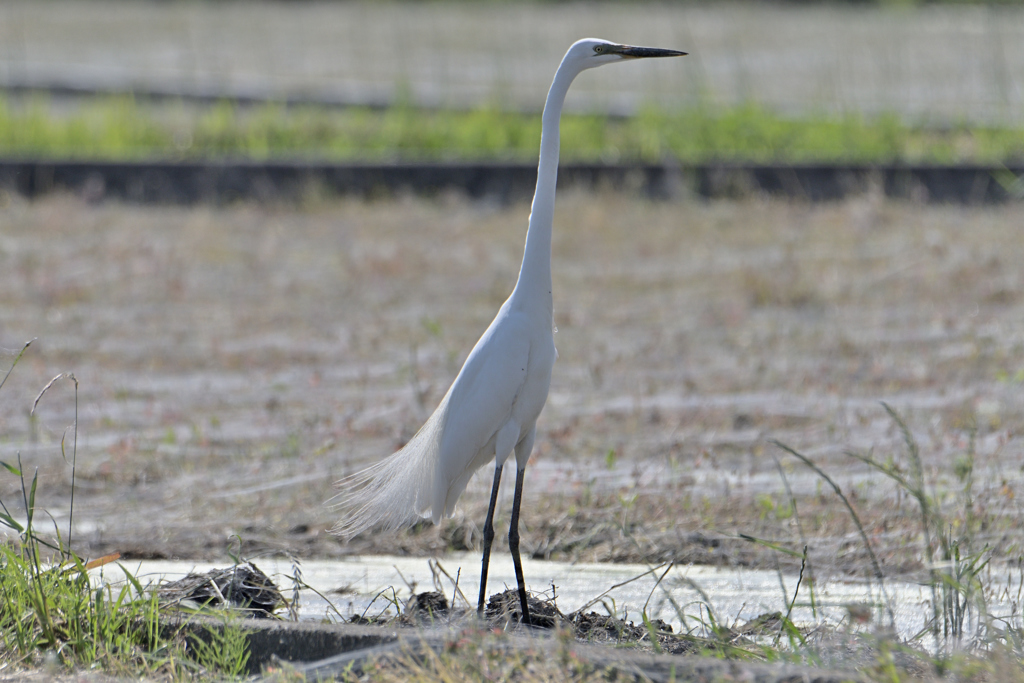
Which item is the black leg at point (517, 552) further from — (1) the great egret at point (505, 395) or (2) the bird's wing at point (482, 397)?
(2) the bird's wing at point (482, 397)

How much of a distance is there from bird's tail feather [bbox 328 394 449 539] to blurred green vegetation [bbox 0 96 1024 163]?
6284 millimetres

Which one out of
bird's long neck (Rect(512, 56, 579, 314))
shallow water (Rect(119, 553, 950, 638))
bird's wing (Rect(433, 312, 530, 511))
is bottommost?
shallow water (Rect(119, 553, 950, 638))

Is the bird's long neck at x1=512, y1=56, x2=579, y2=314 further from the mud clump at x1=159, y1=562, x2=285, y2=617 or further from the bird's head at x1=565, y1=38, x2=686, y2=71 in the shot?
the mud clump at x1=159, y1=562, x2=285, y2=617

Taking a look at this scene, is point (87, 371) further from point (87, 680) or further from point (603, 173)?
point (603, 173)

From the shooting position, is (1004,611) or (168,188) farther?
(168,188)

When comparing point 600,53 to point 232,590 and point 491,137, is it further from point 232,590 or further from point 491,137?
point 491,137

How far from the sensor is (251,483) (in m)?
4.40

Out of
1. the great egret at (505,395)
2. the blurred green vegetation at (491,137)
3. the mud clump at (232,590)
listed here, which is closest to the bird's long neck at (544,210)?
the great egret at (505,395)

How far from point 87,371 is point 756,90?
31.3 ft

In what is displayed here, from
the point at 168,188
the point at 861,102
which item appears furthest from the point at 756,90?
the point at 168,188

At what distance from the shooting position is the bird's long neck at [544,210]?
120 inches

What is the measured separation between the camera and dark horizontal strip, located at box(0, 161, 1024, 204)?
28.9ft

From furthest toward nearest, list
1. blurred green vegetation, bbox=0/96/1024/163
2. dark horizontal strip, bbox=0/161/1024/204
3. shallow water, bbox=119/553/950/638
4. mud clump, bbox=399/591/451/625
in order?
1. blurred green vegetation, bbox=0/96/1024/163
2. dark horizontal strip, bbox=0/161/1024/204
3. shallow water, bbox=119/553/950/638
4. mud clump, bbox=399/591/451/625

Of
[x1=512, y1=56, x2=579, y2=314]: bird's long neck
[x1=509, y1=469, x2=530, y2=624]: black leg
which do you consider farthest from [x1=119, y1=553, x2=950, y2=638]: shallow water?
[x1=512, y1=56, x2=579, y2=314]: bird's long neck
